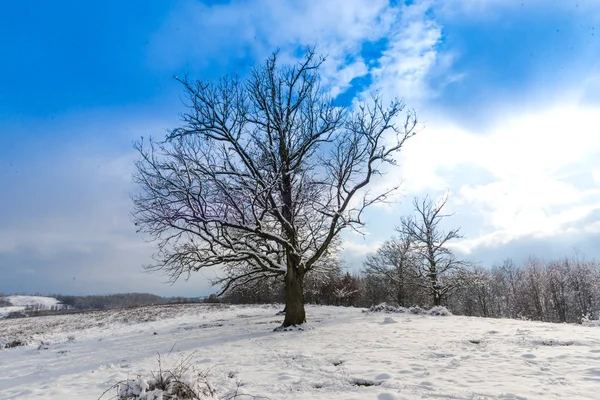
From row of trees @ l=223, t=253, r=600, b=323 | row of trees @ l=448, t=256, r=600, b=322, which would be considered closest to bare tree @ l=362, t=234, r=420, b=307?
row of trees @ l=223, t=253, r=600, b=323

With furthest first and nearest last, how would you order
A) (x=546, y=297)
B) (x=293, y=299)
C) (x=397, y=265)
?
1. (x=546, y=297)
2. (x=397, y=265)
3. (x=293, y=299)

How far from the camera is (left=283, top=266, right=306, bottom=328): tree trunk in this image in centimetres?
1374

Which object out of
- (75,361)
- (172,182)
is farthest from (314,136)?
(75,361)

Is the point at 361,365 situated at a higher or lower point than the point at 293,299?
lower

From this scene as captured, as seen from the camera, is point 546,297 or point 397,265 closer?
point 397,265

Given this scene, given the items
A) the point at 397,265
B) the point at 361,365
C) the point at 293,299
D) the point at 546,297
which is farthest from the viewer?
the point at 546,297

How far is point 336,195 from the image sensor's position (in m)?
15.0

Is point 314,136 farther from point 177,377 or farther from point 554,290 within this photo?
point 554,290

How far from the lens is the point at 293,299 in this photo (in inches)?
550

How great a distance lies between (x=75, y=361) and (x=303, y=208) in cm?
1028

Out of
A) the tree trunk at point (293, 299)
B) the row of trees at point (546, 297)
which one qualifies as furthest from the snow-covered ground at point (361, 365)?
the row of trees at point (546, 297)

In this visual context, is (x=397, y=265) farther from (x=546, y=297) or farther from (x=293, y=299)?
(x=546, y=297)

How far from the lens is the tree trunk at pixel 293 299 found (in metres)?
13.7

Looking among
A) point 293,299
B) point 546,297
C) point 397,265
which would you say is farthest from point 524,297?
point 293,299
